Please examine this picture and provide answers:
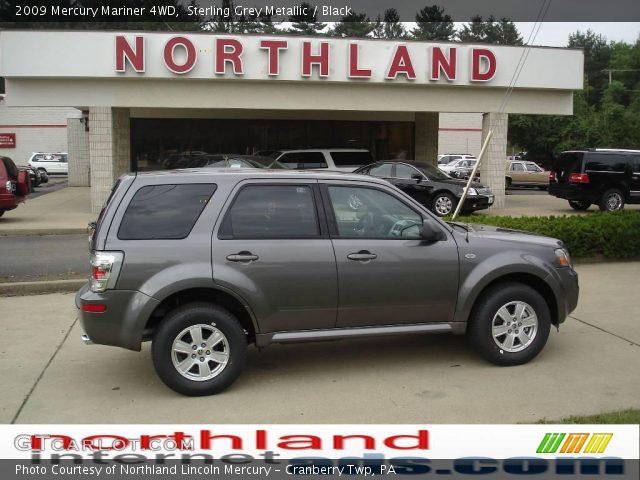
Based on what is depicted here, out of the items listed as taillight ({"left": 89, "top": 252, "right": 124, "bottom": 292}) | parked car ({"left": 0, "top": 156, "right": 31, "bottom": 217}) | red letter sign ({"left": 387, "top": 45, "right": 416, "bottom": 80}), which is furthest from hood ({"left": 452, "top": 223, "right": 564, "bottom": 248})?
parked car ({"left": 0, "top": 156, "right": 31, "bottom": 217})

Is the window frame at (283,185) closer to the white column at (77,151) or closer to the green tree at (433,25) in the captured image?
the white column at (77,151)

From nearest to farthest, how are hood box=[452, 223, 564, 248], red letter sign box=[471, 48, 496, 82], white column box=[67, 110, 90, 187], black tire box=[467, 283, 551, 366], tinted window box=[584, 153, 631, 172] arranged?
black tire box=[467, 283, 551, 366] < hood box=[452, 223, 564, 248] < red letter sign box=[471, 48, 496, 82] < tinted window box=[584, 153, 631, 172] < white column box=[67, 110, 90, 187]

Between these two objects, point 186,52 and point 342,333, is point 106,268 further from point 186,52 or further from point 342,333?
point 186,52

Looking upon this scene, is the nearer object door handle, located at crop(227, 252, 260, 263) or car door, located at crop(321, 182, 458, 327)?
door handle, located at crop(227, 252, 260, 263)

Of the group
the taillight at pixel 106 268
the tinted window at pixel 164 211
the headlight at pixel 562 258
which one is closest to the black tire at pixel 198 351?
the taillight at pixel 106 268

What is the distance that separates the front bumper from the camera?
17.5 feet

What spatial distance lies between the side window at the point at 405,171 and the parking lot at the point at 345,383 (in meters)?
10.5

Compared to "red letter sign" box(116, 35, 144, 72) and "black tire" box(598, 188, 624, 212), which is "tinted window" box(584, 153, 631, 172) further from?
"red letter sign" box(116, 35, 144, 72)

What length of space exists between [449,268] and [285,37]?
43.4 ft

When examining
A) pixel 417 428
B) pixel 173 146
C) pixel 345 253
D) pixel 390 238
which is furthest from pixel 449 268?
pixel 173 146

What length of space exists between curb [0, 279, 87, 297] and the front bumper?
13.6 feet

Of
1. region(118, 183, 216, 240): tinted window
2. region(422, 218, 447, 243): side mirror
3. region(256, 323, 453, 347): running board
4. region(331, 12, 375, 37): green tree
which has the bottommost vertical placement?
region(256, 323, 453, 347): running board

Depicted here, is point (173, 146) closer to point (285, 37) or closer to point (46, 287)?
point (285, 37)

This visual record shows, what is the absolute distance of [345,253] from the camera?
5.74 meters
